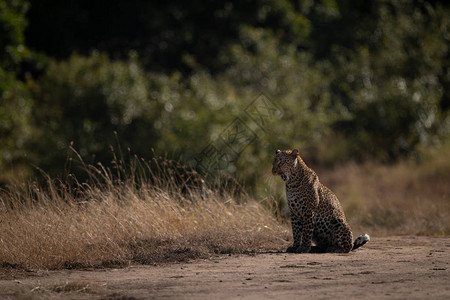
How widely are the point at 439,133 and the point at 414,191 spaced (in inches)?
237

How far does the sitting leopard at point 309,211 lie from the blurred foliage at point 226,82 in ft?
17.7

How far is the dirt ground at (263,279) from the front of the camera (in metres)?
7.25

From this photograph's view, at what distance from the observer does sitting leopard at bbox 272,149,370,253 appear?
966 cm

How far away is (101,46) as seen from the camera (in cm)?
3181

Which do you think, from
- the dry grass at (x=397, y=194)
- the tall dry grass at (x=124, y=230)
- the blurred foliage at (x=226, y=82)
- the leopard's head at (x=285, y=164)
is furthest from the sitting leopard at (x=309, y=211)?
the blurred foliage at (x=226, y=82)

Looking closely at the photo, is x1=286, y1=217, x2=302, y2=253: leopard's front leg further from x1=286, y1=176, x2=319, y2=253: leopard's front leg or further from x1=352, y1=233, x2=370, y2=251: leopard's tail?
x1=352, y1=233, x2=370, y2=251: leopard's tail

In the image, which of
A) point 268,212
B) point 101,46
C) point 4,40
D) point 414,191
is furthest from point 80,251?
point 101,46

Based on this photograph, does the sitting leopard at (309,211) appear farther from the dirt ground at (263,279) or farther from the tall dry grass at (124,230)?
the tall dry grass at (124,230)

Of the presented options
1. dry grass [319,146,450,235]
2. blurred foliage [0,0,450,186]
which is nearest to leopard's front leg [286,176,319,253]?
dry grass [319,146,450,235]

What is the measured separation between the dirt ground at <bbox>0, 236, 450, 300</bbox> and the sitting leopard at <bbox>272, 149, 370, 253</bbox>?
269 mm

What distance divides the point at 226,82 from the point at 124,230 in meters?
13.6

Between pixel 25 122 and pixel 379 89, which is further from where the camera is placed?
pixel 379 89

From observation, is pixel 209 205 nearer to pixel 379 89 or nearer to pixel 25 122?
pixel 25 122

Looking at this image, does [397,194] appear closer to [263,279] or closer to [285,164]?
[285,164]
